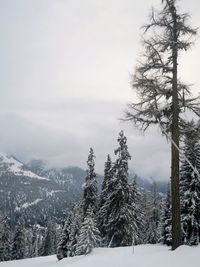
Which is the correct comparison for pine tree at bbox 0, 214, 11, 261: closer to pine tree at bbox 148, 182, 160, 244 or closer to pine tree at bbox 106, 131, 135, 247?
pine tree at bbox 148, 182, 160, 244

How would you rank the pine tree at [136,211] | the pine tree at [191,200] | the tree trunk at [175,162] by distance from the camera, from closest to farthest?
the tree trunk at [175,162], the pine tree at [191,200], the pine tree at [136,211]

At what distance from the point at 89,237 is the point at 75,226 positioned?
72.9ft

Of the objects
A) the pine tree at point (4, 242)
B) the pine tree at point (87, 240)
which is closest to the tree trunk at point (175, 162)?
A: the pine tree at point (87, 240)

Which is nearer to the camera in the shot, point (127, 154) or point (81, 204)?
point (127, 154)

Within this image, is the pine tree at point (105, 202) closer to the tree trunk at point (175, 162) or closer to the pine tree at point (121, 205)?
the pine tree at point (121, 205)

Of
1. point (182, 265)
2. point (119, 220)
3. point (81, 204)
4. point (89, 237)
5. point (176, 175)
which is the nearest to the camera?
point (182, 265)

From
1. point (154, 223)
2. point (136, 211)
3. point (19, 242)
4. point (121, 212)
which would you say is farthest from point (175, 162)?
point (19, 242)

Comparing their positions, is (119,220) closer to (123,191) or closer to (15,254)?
(123,191)

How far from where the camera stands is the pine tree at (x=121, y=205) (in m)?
38.8

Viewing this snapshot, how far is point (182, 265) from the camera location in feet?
34.3

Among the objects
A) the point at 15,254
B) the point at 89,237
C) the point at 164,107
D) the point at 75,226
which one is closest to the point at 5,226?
the point at 15,254

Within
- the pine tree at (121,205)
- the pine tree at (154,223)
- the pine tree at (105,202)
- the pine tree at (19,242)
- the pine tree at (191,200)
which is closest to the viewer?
the pine tree at (191,200)

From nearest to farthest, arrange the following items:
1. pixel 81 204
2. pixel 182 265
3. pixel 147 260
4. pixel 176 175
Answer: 1. pixel 182 265
2. pixel 147 260
3. pixel 176 175
4. pixel 81 204

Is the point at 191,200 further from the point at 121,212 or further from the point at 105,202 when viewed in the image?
the point at 105,202
